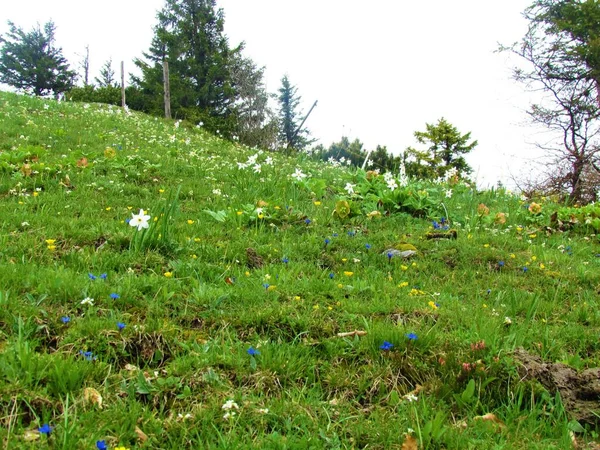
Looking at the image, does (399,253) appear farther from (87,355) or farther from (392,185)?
(87,355)

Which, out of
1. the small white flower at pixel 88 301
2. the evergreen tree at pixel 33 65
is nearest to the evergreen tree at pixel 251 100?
the evergreen tree at pixel 33 65

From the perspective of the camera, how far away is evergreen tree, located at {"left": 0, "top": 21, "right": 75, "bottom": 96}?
46781mm

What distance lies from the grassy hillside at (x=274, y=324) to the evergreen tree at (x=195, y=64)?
1323 inches

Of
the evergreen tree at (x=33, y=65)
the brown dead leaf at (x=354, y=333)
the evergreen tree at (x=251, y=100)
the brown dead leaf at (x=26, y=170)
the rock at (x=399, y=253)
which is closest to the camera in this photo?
the brown dead leaf at (x=354, y=333)

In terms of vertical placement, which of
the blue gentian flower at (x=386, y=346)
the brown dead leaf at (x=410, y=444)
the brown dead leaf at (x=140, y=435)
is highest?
the blue gentian flower at (x=386, y=346)

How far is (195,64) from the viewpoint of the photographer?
37969 mm

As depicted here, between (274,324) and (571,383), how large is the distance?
167cm

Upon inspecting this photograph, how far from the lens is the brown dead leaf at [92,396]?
6.57ft

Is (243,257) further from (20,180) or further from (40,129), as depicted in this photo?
(40,129)

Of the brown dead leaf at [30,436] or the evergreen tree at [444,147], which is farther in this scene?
the evergreen tree at [444,147]

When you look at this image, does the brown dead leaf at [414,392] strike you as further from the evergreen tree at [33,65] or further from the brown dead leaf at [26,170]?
the evergreen tree at [33,65]

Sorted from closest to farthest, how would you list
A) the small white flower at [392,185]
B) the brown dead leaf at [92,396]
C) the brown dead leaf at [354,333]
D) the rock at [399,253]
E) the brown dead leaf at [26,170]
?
the brown dead leaf at [92,396], the brown dead leaf at [354,333], the rock at [399,253], the brown dead leaf at [26,170], the small white flower at [392,185]

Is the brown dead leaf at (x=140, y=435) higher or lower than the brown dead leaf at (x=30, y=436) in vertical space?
lower

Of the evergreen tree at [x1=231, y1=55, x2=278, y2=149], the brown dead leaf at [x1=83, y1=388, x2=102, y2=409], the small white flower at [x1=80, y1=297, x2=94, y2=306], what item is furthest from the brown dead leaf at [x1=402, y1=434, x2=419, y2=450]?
the evergreen tree at [x1=231, y1=55, x2=278, y2=149]
